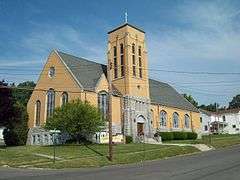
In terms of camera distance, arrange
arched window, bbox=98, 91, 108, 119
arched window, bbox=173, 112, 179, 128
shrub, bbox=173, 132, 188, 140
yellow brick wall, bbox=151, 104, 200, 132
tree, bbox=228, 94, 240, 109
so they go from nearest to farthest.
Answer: arched window, bbox=98, 91, 108, 119 < shrub, bbox=173, 132, 188, 140 < yellow brick wall, bbox=151, 104, 200, 132 < arched window, bbox=173, 112, 179, 128 < tree, bbox=228, 94, 240, 109

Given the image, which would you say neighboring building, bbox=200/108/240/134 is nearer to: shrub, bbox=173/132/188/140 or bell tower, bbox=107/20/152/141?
shrub, bbox=173/132/188/140

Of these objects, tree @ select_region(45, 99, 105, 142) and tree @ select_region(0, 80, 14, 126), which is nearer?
tree @ select_region(45, 99, 105, 142)

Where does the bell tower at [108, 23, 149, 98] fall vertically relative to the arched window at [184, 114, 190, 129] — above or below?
above

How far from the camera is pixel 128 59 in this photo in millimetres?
52531

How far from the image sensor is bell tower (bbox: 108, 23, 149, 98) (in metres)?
52.5

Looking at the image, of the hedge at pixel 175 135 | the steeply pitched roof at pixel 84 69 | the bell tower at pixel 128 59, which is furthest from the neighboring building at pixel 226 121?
the steeply pitched roof at pixel 84 69

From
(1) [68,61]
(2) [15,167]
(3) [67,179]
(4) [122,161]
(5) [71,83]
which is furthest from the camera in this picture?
(1) [68,61]

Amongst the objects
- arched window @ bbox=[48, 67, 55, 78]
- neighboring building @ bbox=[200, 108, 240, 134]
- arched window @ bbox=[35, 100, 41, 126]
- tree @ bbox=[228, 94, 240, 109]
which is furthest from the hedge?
tree @ bbox=[228, 94, 240, 109]

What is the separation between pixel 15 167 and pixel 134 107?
2894 centimetres

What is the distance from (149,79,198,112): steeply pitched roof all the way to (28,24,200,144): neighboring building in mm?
4352

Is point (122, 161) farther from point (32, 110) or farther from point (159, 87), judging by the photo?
point (159, 87)

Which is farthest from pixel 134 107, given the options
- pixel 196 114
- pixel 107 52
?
pixel 196 114

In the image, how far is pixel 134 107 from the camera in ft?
171

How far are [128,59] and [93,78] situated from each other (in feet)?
19.0
